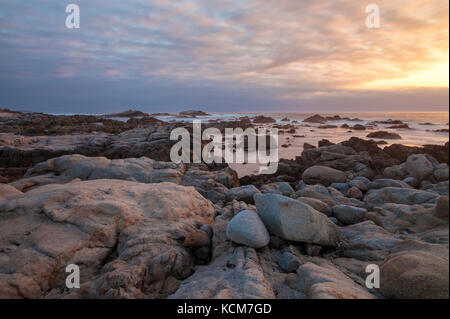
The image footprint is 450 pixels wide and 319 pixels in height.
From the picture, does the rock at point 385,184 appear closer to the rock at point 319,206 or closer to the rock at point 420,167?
the rock at point 420,167

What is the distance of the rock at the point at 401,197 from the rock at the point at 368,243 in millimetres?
1669

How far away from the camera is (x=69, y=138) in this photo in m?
14.0

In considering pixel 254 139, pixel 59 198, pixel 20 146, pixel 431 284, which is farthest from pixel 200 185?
pixel 254 139

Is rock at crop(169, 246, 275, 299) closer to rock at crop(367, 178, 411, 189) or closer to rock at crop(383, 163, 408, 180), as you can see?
rock at crop(367, 178, 411, 189)

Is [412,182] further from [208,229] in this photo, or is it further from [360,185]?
[208,229]

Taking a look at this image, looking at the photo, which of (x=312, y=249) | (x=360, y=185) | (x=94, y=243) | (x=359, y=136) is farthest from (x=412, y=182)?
(x=359, y=136)

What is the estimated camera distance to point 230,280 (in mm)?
2605

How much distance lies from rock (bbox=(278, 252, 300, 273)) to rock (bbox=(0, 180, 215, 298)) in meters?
1.26

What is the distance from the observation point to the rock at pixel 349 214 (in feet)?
16.3

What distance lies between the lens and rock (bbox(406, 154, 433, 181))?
24.3 ft

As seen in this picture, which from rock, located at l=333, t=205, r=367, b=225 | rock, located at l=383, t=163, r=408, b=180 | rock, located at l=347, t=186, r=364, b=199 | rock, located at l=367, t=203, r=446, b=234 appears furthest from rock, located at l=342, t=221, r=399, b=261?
rock, located at l=383, t=163, r=408, b=180

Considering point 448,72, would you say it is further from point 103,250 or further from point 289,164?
point 289,164

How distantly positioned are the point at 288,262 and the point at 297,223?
69 centimetres
